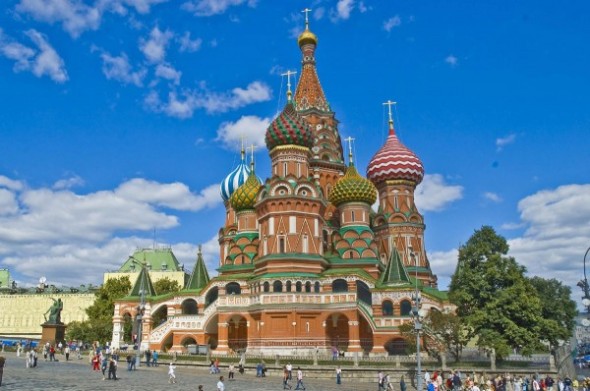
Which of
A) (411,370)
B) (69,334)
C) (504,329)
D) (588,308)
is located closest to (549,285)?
(504,329)

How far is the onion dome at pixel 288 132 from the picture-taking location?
2108 inches

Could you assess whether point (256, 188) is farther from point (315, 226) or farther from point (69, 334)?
point (69, 334)

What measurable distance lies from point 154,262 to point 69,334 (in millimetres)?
34787

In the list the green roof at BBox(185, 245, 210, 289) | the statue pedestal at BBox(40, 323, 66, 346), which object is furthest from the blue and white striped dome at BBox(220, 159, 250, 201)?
the statue pedestal at BBox(40, 323, 66, 346)

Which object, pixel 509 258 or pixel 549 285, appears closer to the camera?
pixel 509 258

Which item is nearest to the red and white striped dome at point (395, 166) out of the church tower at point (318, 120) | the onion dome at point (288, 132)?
the church tower at point (318, 120)

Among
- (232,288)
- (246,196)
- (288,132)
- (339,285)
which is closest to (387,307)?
(339,285)

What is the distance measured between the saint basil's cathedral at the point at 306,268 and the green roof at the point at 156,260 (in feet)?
127

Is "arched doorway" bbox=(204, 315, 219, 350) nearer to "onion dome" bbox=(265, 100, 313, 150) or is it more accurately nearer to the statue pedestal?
the statue pedestal

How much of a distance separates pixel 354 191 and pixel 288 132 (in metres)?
8.62

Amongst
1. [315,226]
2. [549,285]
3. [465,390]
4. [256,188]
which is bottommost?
[465,390]

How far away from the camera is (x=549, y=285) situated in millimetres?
47688

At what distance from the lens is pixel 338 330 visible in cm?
4944

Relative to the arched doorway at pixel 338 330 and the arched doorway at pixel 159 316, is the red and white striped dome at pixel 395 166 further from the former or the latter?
the arched doorway at pixel 159 316
